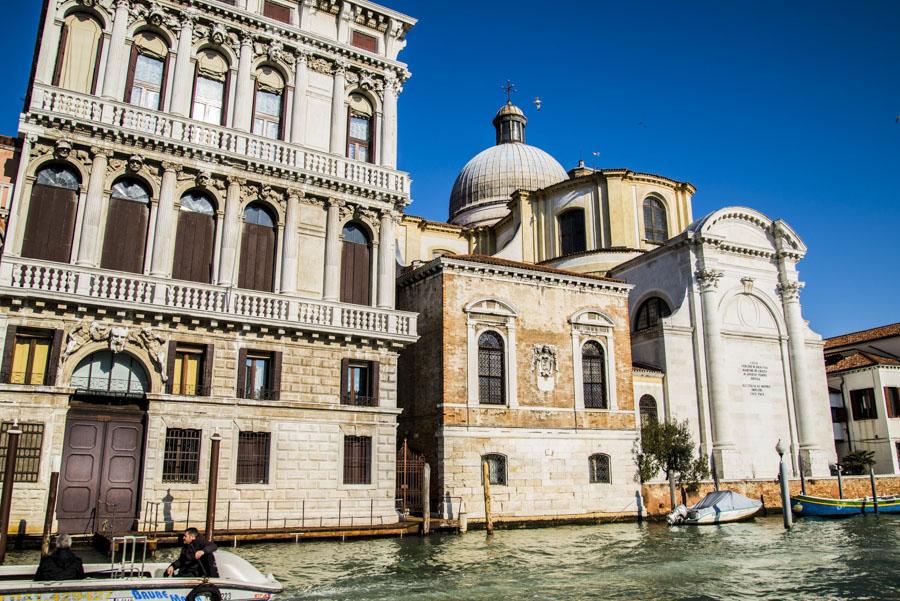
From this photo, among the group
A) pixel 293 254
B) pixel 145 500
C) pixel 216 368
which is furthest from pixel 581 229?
pixel 145 500

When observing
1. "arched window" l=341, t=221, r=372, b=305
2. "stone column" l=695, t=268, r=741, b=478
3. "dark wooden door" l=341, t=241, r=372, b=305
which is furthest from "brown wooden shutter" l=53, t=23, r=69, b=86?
"stone column" l=695, t=268, r=741, b=478

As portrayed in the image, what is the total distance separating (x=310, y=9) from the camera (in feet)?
66.9

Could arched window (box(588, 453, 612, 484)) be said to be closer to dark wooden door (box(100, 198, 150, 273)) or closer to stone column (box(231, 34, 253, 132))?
stone column (box(231, 34, 253, 132))

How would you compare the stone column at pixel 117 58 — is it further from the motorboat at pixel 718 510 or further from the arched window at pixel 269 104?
the motorboat at pixel 718 510

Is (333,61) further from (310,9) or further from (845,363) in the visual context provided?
(845,363)

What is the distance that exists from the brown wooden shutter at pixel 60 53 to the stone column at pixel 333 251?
6806 millimetres

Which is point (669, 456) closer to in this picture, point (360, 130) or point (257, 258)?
point (360, 130)

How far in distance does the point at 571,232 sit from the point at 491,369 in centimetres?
1302

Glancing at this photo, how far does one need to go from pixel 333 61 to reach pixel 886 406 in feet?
92.9

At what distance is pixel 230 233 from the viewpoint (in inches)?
715

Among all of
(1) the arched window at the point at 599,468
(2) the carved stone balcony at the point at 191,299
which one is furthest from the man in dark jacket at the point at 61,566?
(1) the arched window at the point at 599,468

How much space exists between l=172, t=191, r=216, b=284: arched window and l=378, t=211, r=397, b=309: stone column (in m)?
Answer: 4.42

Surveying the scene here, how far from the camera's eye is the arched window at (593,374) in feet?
76.4

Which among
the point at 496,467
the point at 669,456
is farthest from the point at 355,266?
the point at 669,456
